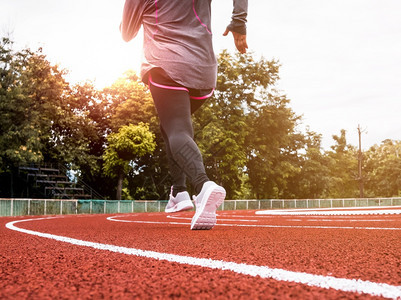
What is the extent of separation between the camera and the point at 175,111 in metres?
3.81

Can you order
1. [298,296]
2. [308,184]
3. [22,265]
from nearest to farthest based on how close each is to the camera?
[298,296]
[22,265]
[308,184]

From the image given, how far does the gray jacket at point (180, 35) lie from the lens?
3834 mm

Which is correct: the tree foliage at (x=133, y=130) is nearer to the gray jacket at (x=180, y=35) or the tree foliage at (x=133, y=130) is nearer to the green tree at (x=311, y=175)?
the green tree at (x=311, y=175)

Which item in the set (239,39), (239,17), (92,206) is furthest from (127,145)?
(239,17)

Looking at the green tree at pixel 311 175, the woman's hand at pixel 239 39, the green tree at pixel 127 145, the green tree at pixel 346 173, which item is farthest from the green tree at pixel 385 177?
the woman's hand at pixel 239 39

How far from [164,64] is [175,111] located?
40 cm

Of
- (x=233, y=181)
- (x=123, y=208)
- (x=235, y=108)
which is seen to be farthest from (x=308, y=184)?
(x=123, y=208)

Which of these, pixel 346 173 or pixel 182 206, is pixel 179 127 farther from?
pixel 346 173

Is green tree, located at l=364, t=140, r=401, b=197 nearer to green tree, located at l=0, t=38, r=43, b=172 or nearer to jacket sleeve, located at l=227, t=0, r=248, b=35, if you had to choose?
green tree, located at l=0, t=38, r=43, b=172

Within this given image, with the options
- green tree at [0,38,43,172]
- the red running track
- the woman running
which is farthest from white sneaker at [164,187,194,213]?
green tree at [0,38,43,172]

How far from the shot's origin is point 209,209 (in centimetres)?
350

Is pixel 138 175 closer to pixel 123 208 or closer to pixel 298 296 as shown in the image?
pixel 123 208

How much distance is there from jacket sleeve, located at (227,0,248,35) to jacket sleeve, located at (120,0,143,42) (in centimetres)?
85

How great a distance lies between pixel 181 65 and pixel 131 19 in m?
0.79
